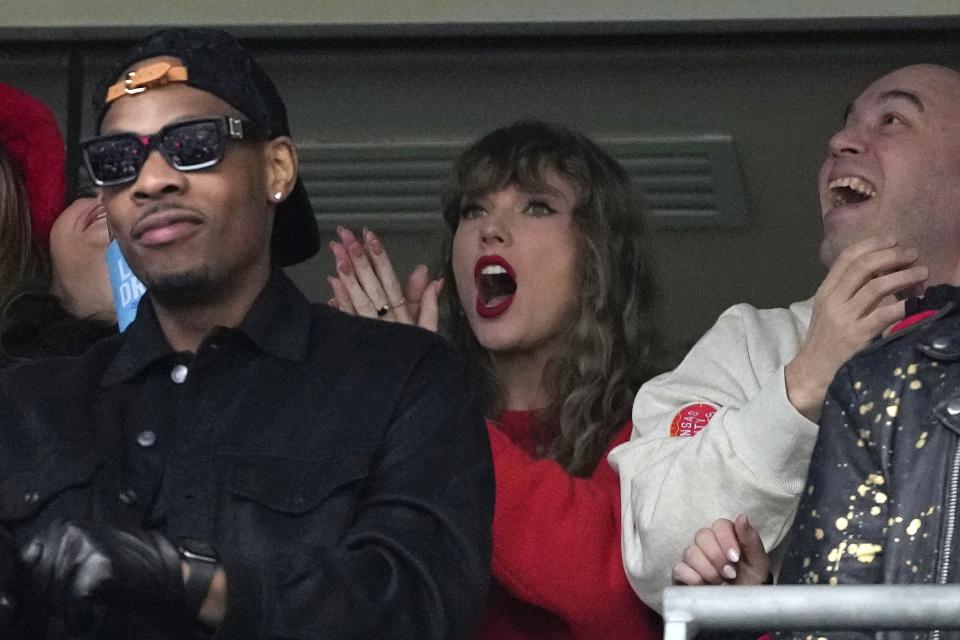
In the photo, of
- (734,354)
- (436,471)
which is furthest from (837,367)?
(436,471)

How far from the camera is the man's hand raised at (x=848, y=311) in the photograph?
3.90m

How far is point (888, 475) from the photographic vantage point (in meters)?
3.39

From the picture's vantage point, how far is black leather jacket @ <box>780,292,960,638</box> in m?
3.31

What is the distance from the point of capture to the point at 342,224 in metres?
5.88

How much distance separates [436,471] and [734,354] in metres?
0.94

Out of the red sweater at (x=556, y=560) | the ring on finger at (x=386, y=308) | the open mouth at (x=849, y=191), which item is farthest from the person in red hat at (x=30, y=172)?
the open mouth at (x=849, y=191)

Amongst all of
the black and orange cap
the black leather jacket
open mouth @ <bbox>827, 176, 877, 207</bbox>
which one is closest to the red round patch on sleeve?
open mouth @ <bbox>827, 176, 877, 207</bbox>

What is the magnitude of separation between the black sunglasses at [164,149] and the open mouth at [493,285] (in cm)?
118

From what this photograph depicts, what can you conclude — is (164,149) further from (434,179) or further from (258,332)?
(434,179)

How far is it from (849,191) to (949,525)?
1.30m

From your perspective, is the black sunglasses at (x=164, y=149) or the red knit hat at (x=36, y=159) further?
the red knit hat at (x=36, y=159)

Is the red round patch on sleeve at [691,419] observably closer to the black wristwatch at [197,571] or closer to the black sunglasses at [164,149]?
the black sunglasses at [164,149]

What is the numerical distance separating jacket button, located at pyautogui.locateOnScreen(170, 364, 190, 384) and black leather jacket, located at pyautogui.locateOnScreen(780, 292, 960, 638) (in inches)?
37.4

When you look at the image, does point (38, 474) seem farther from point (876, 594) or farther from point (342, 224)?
point (342, 224)
